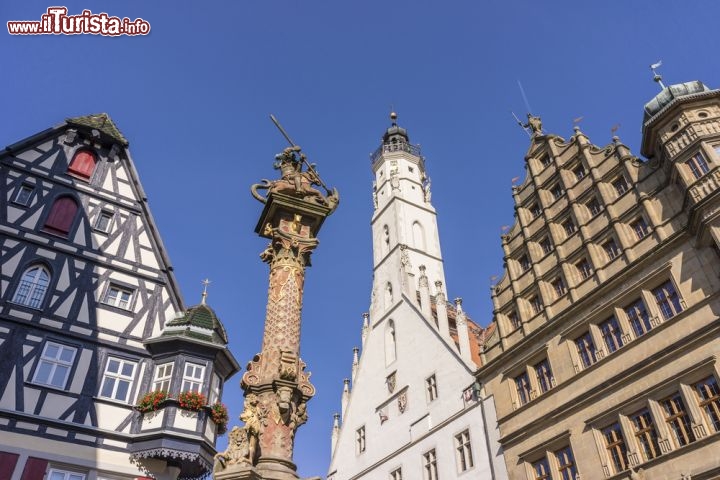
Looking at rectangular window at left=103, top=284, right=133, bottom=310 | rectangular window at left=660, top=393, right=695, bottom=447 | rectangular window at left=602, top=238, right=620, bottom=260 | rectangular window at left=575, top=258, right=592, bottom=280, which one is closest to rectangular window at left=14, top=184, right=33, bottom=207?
rectangular window at left=103, top=284, right=133, bottom=310

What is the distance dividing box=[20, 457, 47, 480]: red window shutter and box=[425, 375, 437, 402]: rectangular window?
46.2 feet

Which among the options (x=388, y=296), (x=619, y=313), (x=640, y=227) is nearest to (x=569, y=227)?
(x=640, y=227)

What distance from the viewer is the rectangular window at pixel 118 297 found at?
19484 millimetres

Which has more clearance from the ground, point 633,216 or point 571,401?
point 633,216

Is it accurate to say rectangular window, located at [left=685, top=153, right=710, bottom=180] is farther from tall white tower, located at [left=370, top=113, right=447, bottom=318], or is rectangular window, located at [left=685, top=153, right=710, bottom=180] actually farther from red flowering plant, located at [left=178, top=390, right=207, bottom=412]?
red flowering plant, located at [left=178, top=390, right=207, bottom=412]

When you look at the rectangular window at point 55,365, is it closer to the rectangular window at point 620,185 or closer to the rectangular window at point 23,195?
the rectangular window at point 23,195

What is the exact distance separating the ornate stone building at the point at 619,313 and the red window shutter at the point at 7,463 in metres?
14.5

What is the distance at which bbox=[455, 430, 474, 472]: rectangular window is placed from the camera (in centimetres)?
2029

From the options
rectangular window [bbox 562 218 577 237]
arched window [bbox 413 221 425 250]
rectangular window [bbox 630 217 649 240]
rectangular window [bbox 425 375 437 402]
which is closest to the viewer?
rectangular window [bbox 630 217 649 240]

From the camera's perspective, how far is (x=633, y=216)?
18.5 metres

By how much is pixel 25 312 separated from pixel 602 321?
58.2 ft

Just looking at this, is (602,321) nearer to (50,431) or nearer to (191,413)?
(191,413)

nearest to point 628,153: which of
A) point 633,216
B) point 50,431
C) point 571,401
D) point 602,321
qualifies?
point 633,216

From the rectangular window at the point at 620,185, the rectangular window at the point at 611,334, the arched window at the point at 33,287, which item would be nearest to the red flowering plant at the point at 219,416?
the arched window at the point at 33,287
